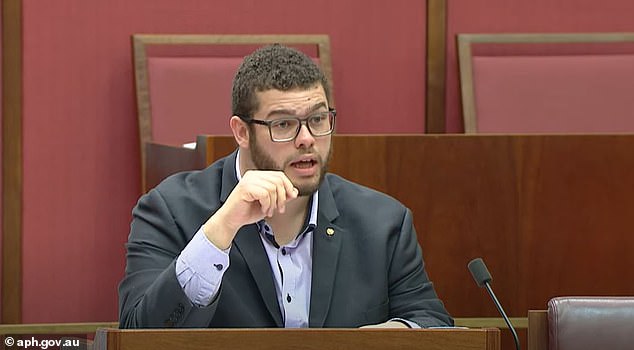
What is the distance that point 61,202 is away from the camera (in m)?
2.64

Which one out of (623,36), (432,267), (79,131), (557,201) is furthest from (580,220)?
(79,131)

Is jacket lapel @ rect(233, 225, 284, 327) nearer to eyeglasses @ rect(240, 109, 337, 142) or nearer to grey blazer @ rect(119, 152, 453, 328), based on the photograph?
grey blazer @ rect(119, 152, 453, 328)

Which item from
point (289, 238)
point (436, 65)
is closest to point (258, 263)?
point (289, 238)

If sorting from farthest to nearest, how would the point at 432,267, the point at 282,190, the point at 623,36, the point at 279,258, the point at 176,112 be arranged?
the point at 623,36
the point at 176,112
the point at 432,267
the point at 279,258
the point at 282,190

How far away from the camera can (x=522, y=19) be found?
2789 millimetres

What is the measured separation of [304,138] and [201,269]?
20 centimetres

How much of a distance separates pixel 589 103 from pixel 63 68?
44.3 inches

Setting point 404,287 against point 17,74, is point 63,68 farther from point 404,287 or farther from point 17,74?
point 404,287

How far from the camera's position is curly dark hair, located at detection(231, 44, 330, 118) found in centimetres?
138

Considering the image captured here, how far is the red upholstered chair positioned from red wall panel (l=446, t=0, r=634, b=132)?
48cm

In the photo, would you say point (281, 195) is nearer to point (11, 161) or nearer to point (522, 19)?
point (11, 161)

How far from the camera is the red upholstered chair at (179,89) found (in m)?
2.54

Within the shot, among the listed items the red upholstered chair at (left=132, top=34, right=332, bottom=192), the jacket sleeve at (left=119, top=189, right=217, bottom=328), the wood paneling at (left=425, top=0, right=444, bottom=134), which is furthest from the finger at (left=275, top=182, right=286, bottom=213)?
the wood paneling at (left=425, top=0, right=444, bottom=134)

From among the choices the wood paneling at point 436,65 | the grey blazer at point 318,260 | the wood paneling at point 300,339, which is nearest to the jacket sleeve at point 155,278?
the grey blazer at point 318,260
